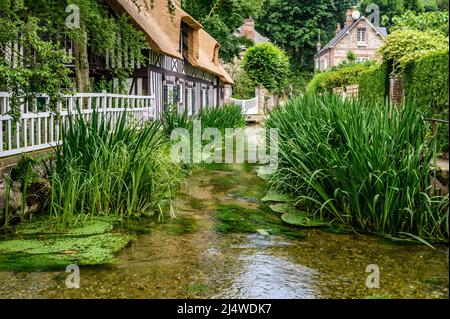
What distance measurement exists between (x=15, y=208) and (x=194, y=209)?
85.0 inches

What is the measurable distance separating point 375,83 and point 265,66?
23.5 meters

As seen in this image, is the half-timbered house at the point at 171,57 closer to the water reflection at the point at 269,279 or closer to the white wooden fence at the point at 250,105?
the white wooden fence at the point at 250,105

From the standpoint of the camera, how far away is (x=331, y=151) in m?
5.33

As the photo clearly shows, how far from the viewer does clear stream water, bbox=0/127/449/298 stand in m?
3.53

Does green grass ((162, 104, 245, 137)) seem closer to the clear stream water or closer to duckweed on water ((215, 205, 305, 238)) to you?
duckweed on water ((215, 205, 305, 238))

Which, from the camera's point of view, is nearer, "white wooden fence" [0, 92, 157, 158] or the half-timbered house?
"white wooden fence" [0, 92, 157, 158]

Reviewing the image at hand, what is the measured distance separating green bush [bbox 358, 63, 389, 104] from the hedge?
2206 millimetres

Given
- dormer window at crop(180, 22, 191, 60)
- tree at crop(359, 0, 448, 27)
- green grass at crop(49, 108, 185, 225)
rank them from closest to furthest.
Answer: green grass at crop(49, 108, 185, 225)
dormer window at crop(180, 22, 191, 60)
tree at crop(359, 0, 448, 27)

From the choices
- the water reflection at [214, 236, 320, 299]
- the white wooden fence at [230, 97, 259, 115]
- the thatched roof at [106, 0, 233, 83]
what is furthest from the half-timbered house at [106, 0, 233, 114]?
the water reflection at [214, 236, 320, 299]

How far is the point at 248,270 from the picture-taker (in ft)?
13.3

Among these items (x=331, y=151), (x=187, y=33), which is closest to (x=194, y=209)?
(x=331, y=151)

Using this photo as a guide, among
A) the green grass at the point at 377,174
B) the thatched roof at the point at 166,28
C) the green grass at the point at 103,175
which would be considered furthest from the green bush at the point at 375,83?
the green grass at the point at 103,175

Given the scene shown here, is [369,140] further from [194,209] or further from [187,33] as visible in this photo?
[187,33]

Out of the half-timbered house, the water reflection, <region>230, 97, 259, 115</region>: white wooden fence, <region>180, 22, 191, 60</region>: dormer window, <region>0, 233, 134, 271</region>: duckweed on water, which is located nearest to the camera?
the water reflection
